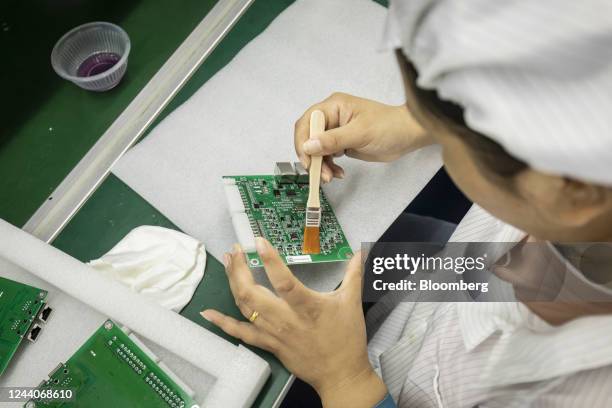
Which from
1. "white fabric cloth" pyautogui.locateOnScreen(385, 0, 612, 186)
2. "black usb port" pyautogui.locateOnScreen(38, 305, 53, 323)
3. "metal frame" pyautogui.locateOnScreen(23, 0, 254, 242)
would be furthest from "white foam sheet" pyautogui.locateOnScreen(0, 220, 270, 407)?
"white fabric cloth" pyautogui.locateOnScreen(385, 0, 612, 186)

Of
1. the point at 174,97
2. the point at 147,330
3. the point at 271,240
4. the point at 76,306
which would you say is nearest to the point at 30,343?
the point at 76,306

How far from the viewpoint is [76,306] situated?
3.03 ft

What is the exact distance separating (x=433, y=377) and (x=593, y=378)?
309mm

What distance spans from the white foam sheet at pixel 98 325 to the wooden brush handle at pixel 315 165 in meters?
0.32

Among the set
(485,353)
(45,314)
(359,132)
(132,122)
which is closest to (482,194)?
(485,353)

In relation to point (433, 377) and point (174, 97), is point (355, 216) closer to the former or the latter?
point (433, 377)

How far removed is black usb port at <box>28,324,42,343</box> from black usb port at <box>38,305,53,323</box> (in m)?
0.01

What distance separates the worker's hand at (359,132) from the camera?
1.04 meters

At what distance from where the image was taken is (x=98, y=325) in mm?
907

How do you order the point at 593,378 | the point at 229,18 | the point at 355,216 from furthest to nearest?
1. the point at 229,18
2. the point at 355,216
3. the point at 593,378

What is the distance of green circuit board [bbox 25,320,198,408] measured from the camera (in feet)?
2.71

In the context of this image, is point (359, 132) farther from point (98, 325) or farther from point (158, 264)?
point (98, 325)

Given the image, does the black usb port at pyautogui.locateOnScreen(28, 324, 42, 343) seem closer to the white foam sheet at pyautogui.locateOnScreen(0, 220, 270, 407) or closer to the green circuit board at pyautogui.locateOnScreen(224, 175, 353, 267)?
the white foam sheet at pyautogui.locateOnScreen(0, 220, 270, 407)

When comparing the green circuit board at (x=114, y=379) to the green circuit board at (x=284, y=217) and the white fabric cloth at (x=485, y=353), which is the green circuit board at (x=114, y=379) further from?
the white fabric cloth at (x=485, y=353)
